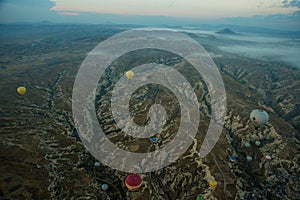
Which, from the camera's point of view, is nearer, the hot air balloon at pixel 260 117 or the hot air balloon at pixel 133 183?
the hot air balloon at pixel 133 183

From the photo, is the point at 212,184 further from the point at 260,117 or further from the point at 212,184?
the point at 260,117

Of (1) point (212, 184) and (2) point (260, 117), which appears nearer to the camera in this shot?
(1) point (212, 184)

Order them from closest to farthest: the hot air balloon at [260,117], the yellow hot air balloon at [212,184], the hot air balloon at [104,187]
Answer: the yellow hot air balloon at [212,184], the hot air balloon at [104,187], the hot air balloon at [260,117]

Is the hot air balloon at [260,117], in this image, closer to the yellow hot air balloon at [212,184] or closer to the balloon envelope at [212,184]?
the yellow hot air balloon at [212,184]

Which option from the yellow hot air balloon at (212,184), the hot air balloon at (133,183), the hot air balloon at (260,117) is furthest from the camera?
the hot air balloon at (260,117)

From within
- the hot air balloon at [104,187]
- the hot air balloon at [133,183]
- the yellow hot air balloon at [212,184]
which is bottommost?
the hot air balloon at [104,187]

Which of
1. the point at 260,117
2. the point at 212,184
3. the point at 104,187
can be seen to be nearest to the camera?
the point at 212,184

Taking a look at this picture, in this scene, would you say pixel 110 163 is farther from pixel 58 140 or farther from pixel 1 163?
pixel 1 163

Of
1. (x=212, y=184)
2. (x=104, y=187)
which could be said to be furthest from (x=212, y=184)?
(x=104, y=187)

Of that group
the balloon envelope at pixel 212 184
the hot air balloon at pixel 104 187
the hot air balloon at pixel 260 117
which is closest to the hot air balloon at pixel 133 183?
the hot air balloon at pixel 104 187

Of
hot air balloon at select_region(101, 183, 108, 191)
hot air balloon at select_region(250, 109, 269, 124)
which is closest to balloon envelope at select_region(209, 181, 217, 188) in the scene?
hot air balloon at select_region(250, 109, 269, 124)

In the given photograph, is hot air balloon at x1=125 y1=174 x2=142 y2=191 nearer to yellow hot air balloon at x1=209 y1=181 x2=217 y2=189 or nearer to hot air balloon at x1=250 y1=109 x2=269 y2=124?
yellow hot air balloon at x1=209 y1=181 x2=217 y2=189

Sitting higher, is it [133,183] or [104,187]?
[133,183]
